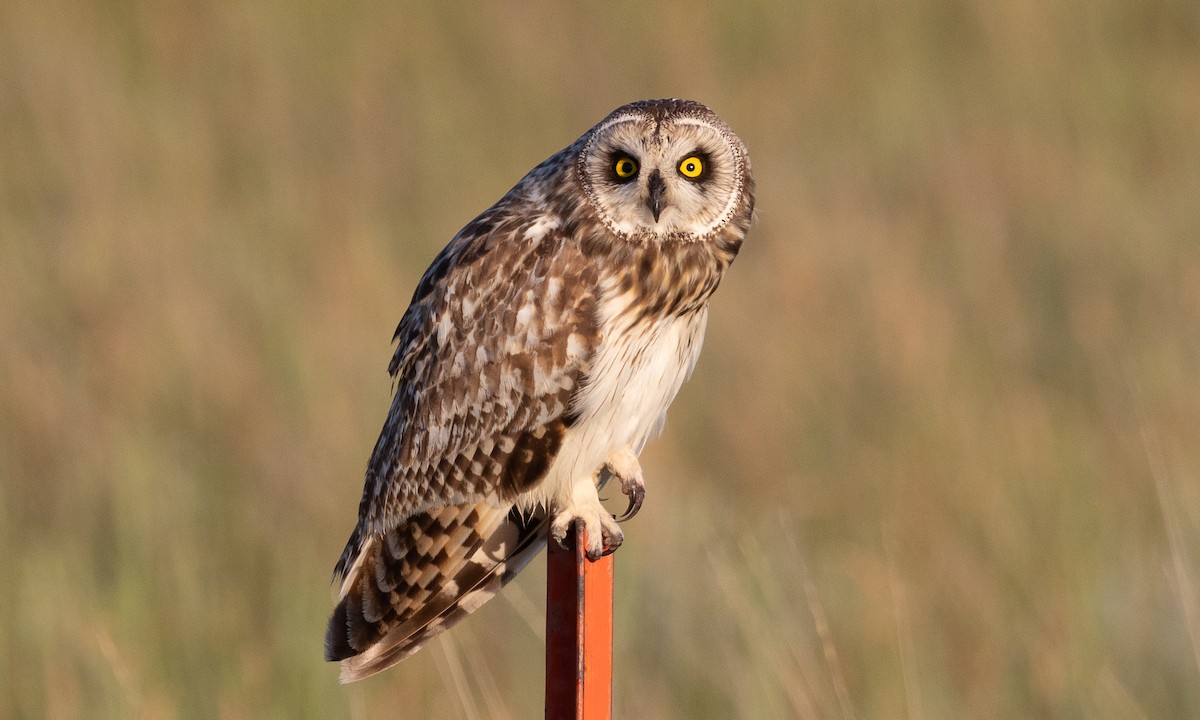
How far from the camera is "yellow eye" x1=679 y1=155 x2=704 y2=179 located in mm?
2805

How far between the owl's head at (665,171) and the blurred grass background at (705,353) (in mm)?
780

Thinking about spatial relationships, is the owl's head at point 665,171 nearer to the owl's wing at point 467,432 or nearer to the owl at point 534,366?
the owl at point 534,366

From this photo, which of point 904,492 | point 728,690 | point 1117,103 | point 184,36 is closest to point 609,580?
point 728,690

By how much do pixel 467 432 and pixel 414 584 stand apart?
1.02 feet

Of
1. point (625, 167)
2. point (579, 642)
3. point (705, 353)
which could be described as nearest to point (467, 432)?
point (625, 167)

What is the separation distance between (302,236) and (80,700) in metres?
3.10

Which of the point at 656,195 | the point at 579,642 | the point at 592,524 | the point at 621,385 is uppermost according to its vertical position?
the point at 656,195

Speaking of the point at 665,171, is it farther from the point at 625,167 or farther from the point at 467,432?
the point at 467,432

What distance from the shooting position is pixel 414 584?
308 centimetres

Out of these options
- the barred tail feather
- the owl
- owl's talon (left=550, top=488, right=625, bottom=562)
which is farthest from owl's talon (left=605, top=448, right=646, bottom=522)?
the barred tail feather

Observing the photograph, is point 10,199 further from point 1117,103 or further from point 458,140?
point 1117,103

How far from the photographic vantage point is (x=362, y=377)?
566 centimetres

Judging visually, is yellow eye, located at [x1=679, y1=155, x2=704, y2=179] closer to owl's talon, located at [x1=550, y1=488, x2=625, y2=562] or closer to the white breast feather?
the white breast feather

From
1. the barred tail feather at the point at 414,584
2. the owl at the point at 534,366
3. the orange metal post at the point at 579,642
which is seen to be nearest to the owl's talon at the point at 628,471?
the owl at the point at 534,366
